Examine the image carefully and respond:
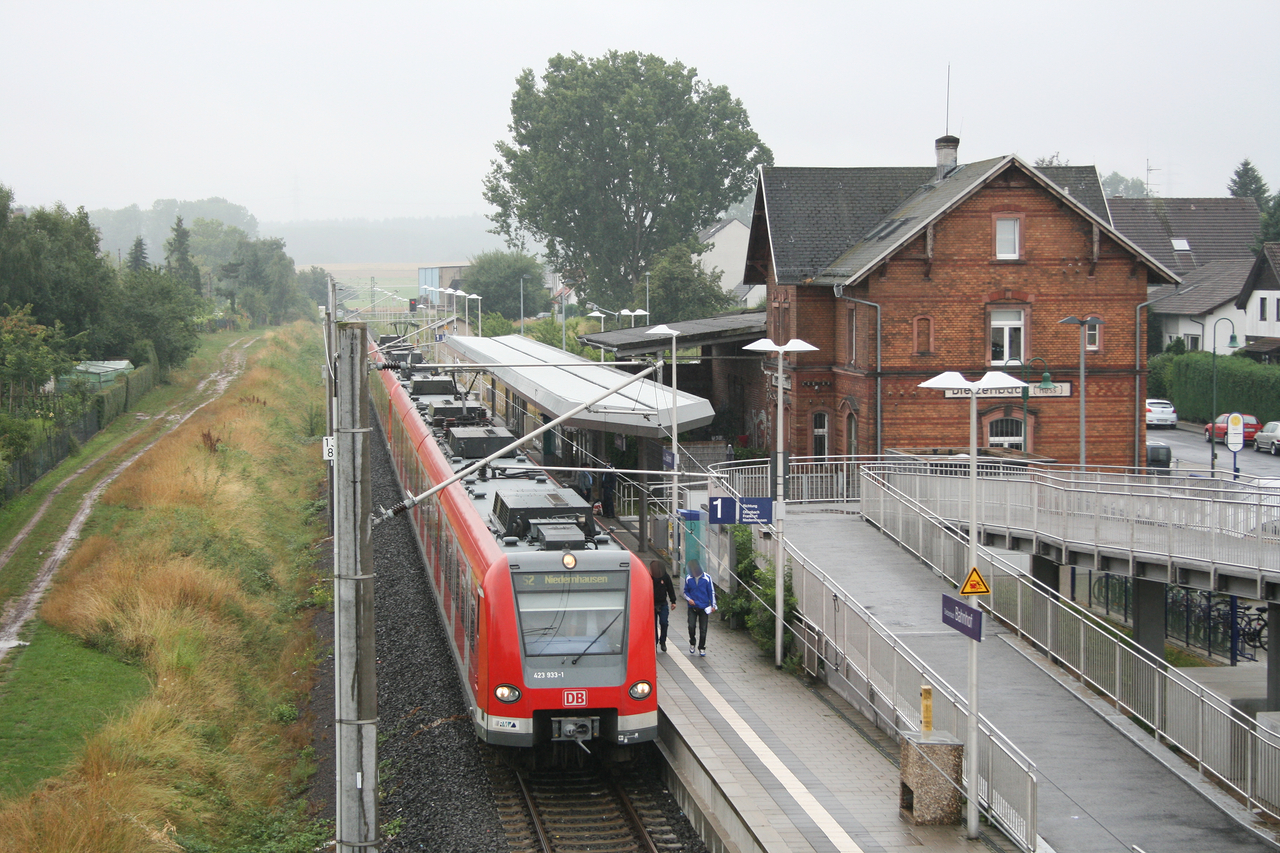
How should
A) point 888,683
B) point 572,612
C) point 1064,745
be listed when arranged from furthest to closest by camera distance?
point 888,683 → point 1064,745 → point 572,612

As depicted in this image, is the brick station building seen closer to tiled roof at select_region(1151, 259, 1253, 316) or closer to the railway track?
the railway track

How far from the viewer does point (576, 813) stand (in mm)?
12234

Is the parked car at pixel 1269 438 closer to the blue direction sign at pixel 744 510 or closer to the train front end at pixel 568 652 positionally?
the blue direction sign at pixel 744 510

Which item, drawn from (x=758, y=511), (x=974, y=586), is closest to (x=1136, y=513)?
(x=758, y=511)

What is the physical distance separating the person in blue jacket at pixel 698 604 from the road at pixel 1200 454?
21.3 meters

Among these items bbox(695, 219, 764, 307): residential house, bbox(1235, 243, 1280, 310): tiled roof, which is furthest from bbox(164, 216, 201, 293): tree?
bbox(1235, 243, 1280, 310): tiled roof

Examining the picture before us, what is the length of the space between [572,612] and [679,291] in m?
50.4

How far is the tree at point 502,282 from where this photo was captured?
91.6 m

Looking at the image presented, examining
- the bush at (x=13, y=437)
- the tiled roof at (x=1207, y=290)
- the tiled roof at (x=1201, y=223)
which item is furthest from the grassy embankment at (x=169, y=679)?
the tiled roof at (x=1201, y=223)

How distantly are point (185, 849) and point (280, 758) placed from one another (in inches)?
134

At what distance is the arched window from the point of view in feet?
94.5

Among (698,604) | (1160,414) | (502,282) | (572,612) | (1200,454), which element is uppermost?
(502,282)

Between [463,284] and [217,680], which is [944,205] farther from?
[463,284]

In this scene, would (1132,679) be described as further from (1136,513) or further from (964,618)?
(964,618)
